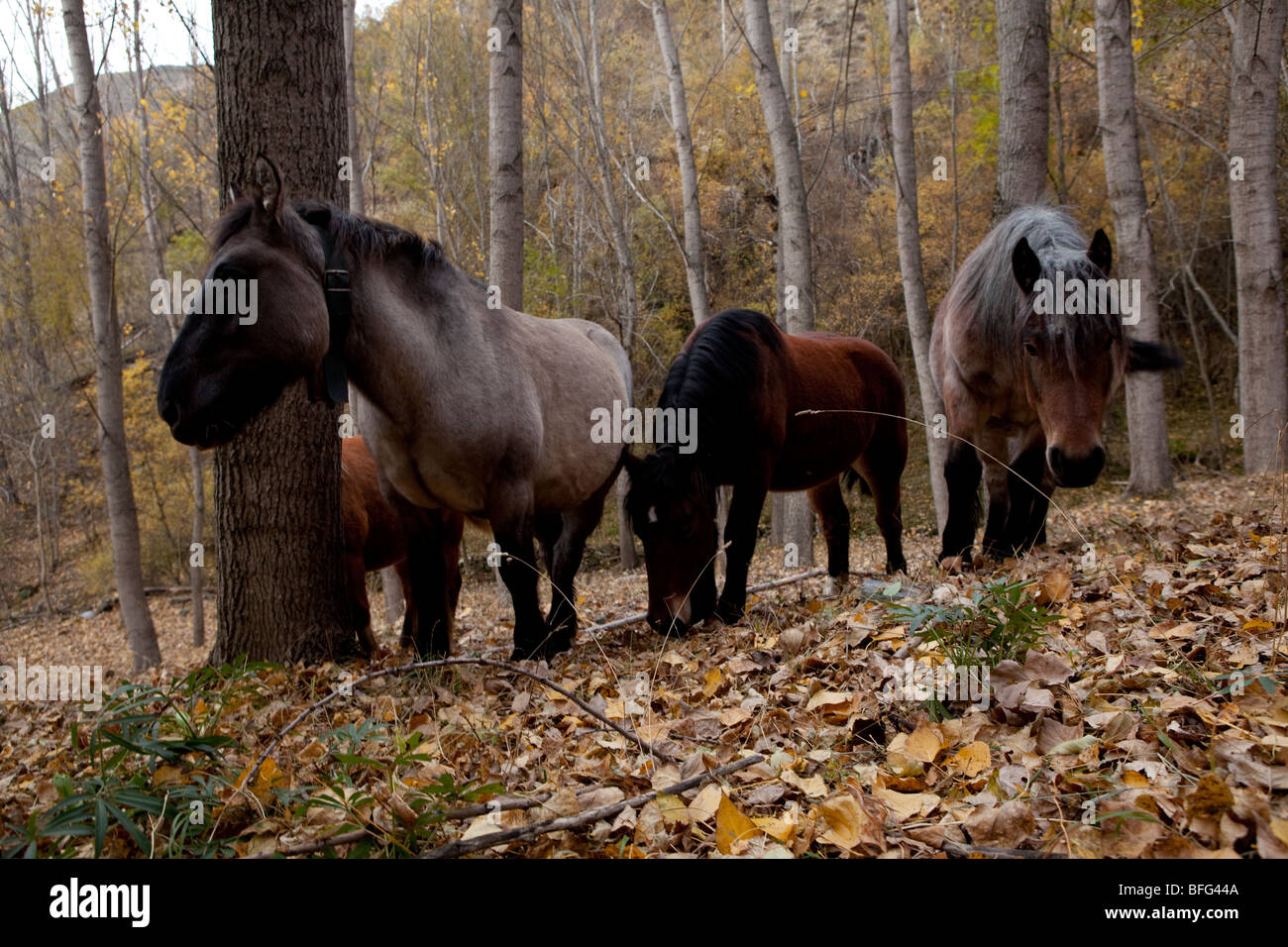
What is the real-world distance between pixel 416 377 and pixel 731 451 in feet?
6.87

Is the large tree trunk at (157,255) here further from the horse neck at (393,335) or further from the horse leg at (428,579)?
the horse neck at (393,335)

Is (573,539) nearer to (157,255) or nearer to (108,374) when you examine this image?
(108,374)

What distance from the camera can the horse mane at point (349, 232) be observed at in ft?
12.3

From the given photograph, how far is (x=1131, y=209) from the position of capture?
10438 millimetres

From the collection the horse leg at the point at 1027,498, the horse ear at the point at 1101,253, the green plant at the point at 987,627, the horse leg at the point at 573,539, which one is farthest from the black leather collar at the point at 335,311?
the horse leg at the point at 1027,498

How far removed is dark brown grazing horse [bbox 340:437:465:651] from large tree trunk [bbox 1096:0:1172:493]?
8946mm

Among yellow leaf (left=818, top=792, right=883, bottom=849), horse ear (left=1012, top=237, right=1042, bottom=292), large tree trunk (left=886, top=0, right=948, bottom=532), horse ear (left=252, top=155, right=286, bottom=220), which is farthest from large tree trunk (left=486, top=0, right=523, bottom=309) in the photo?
yellow leaf (left=818, top=792, right=883, bottom=849)

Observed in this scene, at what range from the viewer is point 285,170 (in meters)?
4.59

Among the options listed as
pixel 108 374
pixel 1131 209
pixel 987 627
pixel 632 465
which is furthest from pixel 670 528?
pixel 1131 209
